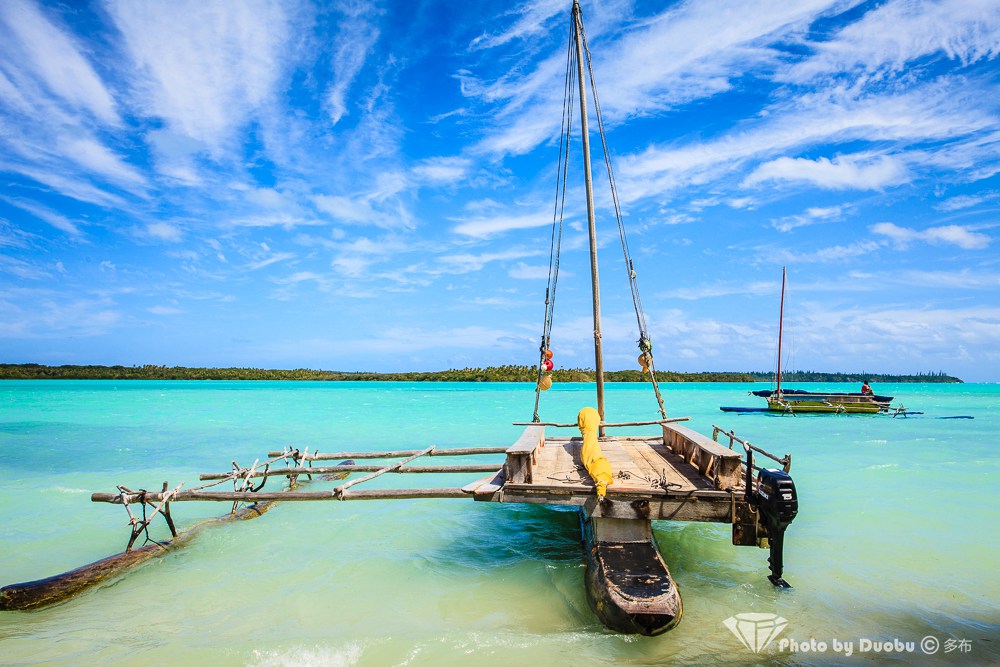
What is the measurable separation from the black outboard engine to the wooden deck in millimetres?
241

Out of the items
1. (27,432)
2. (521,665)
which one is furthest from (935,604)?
(27,432)

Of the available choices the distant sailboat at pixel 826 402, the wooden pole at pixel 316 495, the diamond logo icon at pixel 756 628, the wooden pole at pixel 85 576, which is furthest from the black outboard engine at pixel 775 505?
the distant sailboat at pixel 826 402

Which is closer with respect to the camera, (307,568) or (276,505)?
(307,568)

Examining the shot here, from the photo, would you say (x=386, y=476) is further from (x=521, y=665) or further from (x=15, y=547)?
(x=521, y=665)

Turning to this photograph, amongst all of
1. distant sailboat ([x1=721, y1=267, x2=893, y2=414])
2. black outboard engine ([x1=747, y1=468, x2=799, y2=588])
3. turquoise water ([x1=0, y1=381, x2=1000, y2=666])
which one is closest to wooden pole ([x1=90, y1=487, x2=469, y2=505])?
turquoise water ([x1=0, y1=381, x2=1000, y2=666])

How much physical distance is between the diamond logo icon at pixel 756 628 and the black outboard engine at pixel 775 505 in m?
0.63

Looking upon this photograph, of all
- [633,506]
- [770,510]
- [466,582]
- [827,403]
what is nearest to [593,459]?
[633,506]

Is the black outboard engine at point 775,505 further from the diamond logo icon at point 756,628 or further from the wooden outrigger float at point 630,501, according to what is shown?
the diamond logo icon at point 756,628

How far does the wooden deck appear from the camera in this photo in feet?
19.5

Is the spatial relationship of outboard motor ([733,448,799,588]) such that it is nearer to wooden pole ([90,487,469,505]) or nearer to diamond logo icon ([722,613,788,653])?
diamond logo icon ([722,613,788,653])

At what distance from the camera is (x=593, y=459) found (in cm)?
624

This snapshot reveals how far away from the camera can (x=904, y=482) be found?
14.9 metres

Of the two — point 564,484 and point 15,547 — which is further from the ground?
point 564,484

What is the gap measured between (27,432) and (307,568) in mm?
27391
